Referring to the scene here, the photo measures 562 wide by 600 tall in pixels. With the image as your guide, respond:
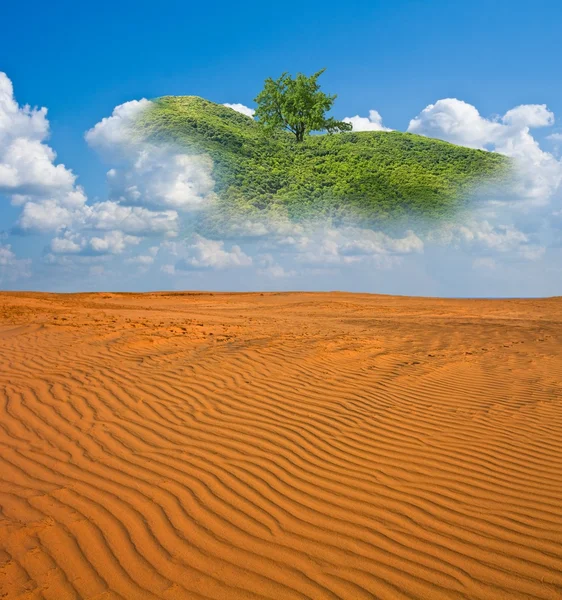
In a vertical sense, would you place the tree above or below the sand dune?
above

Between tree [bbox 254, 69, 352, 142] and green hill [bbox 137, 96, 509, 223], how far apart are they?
141 centimetres

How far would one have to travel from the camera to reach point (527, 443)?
5.77 meters

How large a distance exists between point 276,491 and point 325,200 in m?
37.5

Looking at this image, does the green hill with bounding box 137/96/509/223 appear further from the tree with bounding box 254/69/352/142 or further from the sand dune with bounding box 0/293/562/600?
the sand dune with bounding box 0/293/562/600

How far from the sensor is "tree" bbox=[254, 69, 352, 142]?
157ft

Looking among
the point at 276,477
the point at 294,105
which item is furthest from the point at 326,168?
the point at 276,477

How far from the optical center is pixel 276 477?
4539 millimetres

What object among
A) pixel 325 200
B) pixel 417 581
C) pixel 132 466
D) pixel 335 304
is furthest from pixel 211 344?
pixel 325 200

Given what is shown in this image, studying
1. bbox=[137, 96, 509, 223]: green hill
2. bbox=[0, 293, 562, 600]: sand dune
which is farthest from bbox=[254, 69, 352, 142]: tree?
bbox=[0, 293, 562, 600]: sand dune

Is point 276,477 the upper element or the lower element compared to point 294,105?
lower

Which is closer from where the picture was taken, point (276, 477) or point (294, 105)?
point (276, 477)

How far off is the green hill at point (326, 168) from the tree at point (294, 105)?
1.41 m

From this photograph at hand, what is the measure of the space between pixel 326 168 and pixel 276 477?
141 feet

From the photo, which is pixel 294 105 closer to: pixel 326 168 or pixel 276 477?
pixel 326 168
